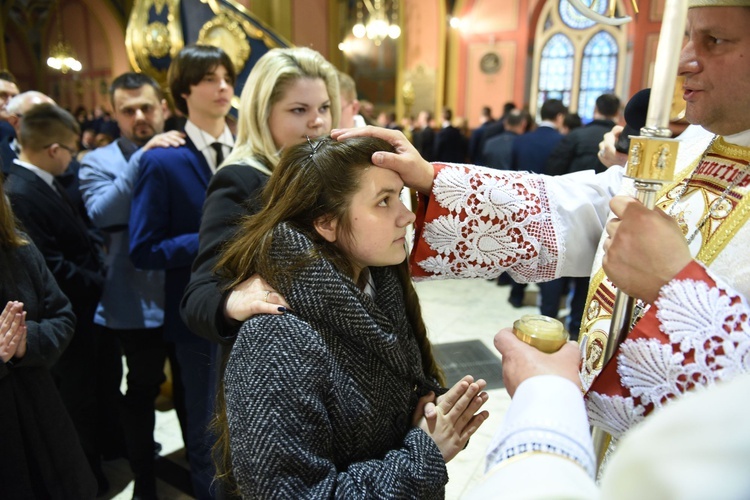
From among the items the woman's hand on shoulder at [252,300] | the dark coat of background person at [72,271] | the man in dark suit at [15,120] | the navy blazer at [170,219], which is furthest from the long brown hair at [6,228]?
the man in dark suit at [15,120]

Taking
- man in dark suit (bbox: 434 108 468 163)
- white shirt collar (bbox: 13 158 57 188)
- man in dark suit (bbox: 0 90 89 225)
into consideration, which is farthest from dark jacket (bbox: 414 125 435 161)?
white shirt collar (bbox: 13 158 57 188)

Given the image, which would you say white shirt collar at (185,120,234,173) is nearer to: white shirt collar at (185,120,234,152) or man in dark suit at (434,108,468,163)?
white shirt collar at (185,120,234,152)

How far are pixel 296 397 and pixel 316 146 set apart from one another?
58cm

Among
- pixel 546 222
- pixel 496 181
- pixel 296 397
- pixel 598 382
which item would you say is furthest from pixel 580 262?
pixel 296 397

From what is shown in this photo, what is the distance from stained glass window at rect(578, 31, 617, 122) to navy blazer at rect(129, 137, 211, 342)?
1281cm

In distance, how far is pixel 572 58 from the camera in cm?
1345

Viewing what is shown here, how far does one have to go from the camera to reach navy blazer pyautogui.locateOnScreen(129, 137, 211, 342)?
6.95 ft

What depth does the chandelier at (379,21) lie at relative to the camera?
453 inches

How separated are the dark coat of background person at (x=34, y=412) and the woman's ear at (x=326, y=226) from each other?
3.73 ft

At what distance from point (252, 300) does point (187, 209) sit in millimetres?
1146

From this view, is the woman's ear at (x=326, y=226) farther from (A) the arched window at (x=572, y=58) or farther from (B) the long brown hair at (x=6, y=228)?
(A) the arched window at (x=572, y=58)

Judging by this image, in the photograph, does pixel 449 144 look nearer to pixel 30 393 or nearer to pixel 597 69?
pixel 597 69

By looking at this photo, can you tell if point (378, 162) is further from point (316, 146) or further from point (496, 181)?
point (496, 181)

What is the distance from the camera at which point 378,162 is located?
1.22 metres
